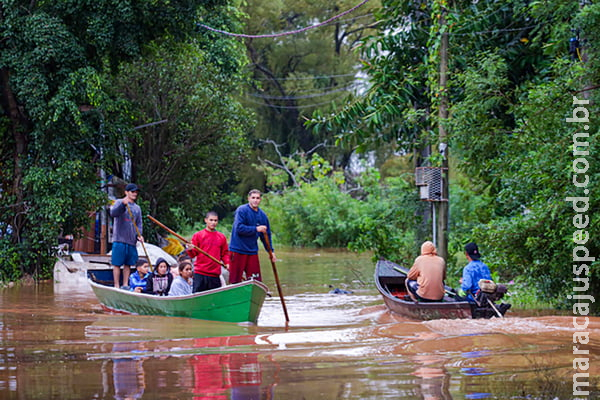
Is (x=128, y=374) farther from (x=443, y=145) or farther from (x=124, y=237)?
(x=443, y=145)

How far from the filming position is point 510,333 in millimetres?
9758

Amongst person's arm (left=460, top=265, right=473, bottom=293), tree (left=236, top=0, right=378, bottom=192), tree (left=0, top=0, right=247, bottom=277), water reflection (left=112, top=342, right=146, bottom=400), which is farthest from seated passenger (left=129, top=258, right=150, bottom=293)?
tree (left=236, top=0, right=378, bottom=192)

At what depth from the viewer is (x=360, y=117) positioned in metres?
18.6

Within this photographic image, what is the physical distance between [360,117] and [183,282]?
25.5ft

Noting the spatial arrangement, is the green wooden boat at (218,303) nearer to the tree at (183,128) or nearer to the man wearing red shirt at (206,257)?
the man wearing red shirt at (206,257)

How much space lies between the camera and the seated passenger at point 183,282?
12289mm

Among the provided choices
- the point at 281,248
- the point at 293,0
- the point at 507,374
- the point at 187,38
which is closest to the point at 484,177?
the point at 187,38

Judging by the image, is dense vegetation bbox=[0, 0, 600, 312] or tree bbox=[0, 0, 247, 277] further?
tree bbox=[0, 0, 247, 277]

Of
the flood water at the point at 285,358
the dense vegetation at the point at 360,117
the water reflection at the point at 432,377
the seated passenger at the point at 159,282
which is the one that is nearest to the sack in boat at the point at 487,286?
the flood water at the point at 285,358

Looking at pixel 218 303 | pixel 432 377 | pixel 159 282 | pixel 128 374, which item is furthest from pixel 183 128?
pixel 432 377

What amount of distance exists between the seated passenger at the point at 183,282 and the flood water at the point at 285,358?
1.73ft

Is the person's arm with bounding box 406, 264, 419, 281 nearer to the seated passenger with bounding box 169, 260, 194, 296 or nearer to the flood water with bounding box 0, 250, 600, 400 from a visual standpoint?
the flood water with bounding box 0, 250, 600, 400

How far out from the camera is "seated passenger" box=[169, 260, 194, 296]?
12289 mm

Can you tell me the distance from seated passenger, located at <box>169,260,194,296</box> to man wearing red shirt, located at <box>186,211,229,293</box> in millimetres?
204
